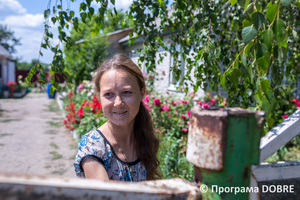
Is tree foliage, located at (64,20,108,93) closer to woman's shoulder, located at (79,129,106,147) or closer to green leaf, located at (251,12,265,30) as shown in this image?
woman's shoulder, located at (79,129,106,147)

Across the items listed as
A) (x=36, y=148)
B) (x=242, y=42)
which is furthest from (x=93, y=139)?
(x=36, y=148)

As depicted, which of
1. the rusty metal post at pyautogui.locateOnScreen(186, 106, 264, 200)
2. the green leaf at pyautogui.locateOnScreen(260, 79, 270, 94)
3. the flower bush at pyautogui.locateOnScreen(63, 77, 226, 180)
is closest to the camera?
the rusty metal post at pyautogui.locateOnScreen(186, 106, 264, 200)

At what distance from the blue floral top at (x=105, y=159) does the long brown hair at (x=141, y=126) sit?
9cm

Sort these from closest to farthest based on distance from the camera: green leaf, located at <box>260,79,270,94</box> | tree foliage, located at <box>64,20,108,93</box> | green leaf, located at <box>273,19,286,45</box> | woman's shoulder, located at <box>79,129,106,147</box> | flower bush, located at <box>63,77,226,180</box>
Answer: green leaf, located at <box>273,19,286,45</box>
green leaf, located at <box>260,79,270,94</box>
woman's shoulder, located at <box>79,129,106,147</box>
flower bush, located at <box>63,77,226,180</box>
tree foliage, located at <box>64,20,108,93</box>

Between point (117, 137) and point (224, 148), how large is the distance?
3.46 ft

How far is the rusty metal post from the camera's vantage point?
554 millimetres

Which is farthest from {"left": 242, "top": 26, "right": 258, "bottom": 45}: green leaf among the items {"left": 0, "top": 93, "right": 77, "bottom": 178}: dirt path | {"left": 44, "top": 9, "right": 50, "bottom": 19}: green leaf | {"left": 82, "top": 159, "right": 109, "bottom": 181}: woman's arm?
{"left": 0, "top": 93, "right": 77, "bottom": 178}: dirt path

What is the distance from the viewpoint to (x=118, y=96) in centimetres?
140

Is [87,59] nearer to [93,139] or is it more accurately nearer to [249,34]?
[93,139]

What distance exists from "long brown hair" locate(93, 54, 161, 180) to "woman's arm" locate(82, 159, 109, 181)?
0.39 m

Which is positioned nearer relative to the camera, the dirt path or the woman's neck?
the woman's neck

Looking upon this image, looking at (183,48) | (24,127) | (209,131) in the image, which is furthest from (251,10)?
(24,127)

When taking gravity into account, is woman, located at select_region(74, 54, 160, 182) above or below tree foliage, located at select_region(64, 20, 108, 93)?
below

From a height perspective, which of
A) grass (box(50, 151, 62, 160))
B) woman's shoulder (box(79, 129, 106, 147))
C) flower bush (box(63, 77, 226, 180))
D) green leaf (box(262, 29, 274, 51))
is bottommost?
grass (box(50, 151, 62, 160))
